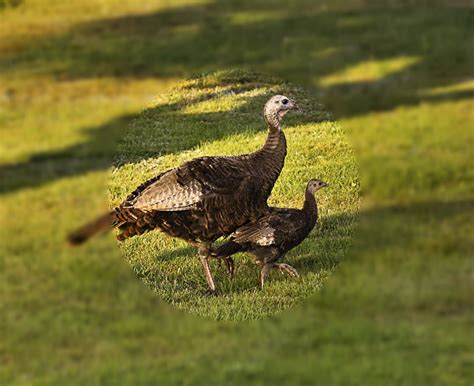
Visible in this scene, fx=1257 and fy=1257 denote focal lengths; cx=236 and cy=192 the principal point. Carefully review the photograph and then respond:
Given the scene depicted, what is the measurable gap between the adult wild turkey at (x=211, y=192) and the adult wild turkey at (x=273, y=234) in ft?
0.09

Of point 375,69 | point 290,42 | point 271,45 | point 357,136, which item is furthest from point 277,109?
point 375,69

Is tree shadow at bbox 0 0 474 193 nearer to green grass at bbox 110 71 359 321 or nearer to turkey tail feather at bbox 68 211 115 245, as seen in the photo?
green grass at bbox 110 71 359 321

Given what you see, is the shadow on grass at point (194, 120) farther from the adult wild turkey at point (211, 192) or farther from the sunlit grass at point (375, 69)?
the sunlit grass at point (375, 69)

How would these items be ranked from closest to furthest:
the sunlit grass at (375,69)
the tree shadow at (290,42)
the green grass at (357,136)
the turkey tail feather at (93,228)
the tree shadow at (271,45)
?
the turkey tail feather at (93,228)
the green grass at (357,136)
the tree shadow at (271,45)
the sunlit grass at (375,69)
the tree shadow at (290,42)

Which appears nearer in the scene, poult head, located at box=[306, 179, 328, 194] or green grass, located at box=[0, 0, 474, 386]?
poult head, located at box=[306, 179, 328, 194]

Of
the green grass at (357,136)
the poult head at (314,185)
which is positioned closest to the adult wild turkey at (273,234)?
the poult head at (314,185)

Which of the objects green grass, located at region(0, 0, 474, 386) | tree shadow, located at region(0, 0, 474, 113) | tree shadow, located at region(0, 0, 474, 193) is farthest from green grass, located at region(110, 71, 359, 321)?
tree shadow, located at region(0, 0, 474, 113)

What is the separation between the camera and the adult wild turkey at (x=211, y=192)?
8.18ft

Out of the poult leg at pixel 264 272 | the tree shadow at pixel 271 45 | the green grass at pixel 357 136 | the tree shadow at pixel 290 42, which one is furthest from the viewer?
the tree shadow at pixel 290 42

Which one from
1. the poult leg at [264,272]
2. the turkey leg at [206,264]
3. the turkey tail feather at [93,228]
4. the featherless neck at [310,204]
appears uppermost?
the turkey tail feather at [93,228]

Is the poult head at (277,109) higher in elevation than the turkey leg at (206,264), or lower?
higher

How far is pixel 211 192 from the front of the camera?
8.34ft

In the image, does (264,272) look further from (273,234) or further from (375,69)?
(375,69)

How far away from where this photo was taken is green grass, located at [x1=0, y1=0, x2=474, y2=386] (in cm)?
855
